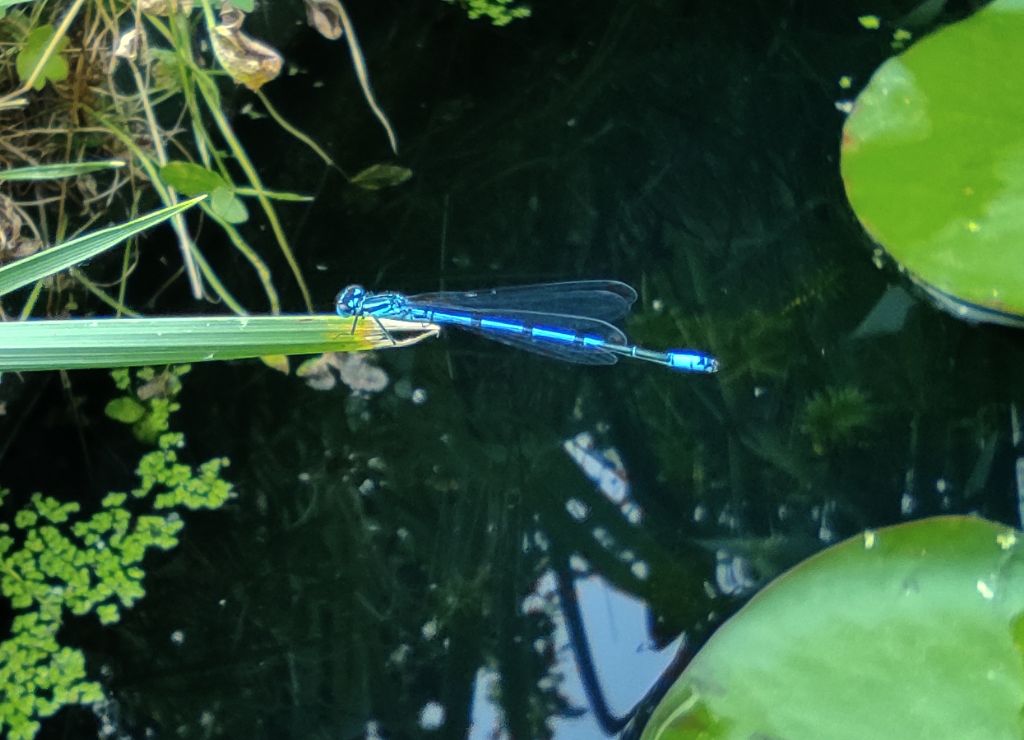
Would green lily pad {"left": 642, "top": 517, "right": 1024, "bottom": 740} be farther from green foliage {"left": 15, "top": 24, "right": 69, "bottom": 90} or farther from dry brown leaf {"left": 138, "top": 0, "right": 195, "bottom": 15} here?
green foliage {"left": 15, "top": 24, "right": 69, "bottom": 90}

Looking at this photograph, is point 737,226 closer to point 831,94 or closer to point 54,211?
point 831,94

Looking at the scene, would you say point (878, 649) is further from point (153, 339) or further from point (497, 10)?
point (497, 10)

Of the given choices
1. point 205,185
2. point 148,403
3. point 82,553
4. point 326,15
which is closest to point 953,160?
point 326,15

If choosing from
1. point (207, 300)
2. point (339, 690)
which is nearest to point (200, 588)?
point (339, 690)

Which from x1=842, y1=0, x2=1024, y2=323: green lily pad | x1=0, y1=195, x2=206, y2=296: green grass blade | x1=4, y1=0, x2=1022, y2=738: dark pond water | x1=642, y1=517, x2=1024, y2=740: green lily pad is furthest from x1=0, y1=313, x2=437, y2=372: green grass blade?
x1=842, y1=0, x2=1024, y2=323: green lily pad

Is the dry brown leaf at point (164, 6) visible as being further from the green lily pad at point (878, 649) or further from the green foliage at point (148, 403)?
the green lily pad at point (878, 649)

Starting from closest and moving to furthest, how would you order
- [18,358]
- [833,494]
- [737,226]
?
1. [18,358]
2. [833,494]
3. [737,226]

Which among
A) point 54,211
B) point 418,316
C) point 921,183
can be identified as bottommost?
point 418,316

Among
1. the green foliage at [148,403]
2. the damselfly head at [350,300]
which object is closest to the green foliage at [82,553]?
the green foliage at [148,403]
